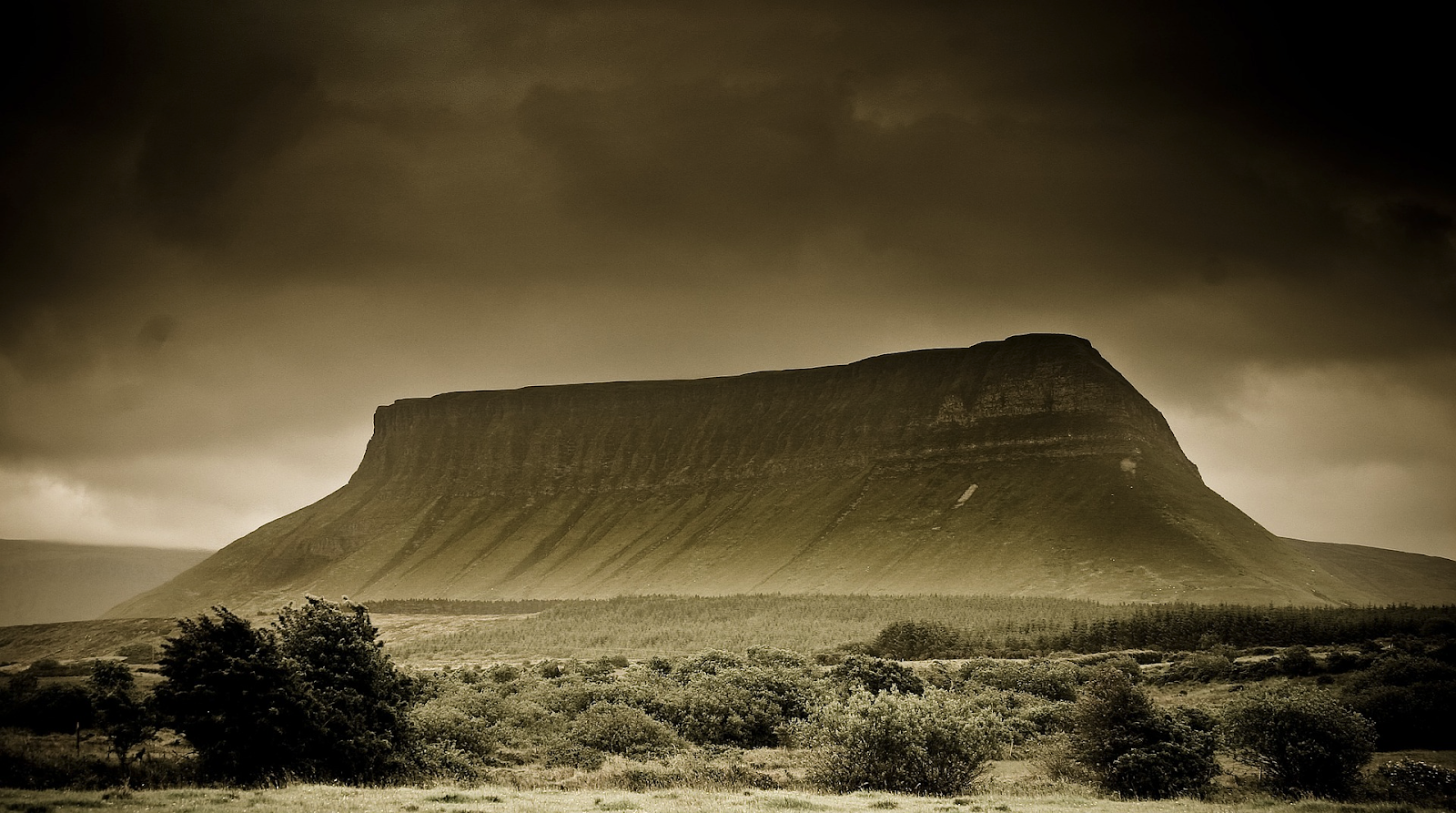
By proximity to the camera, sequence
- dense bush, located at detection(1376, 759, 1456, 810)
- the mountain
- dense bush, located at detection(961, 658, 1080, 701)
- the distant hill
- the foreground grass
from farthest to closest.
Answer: the distant hill, the mountain, dense bush, located at detection(961, 658, 1080, 701), dense bush, located at detection(1376, 759, 1456, 810), the foreground grass

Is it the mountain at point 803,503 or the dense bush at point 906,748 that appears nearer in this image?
the dense bush at point 906,748

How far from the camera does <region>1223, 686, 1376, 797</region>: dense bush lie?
2206cm

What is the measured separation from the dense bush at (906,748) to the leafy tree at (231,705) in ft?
48.5

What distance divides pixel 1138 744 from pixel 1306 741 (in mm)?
4122

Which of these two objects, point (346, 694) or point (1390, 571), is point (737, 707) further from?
point (1390, 571)

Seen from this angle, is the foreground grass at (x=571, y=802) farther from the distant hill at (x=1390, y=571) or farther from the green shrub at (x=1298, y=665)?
the distant hill at (x=1390, y=571)

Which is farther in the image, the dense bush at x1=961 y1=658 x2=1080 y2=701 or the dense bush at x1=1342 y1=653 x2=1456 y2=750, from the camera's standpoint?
the dense bush at x1=961 y1=658 x2=1080 y2=701

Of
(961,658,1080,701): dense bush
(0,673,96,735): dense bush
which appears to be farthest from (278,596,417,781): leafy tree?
(961,658,1080,701): dense bush

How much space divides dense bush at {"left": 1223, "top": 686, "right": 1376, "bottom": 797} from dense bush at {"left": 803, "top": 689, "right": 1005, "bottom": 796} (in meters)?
7.07

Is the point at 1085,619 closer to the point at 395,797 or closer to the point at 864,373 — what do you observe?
the point at 395,797

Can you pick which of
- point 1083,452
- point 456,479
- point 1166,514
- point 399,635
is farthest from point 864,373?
point 399,635

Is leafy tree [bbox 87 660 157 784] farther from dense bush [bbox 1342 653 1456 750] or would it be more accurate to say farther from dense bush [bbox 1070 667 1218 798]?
dense bush [bbox 1342 653 1456 750]

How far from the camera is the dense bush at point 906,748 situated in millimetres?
23891

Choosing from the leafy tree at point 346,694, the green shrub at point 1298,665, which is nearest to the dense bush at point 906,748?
the leafy tree at point 346,694
